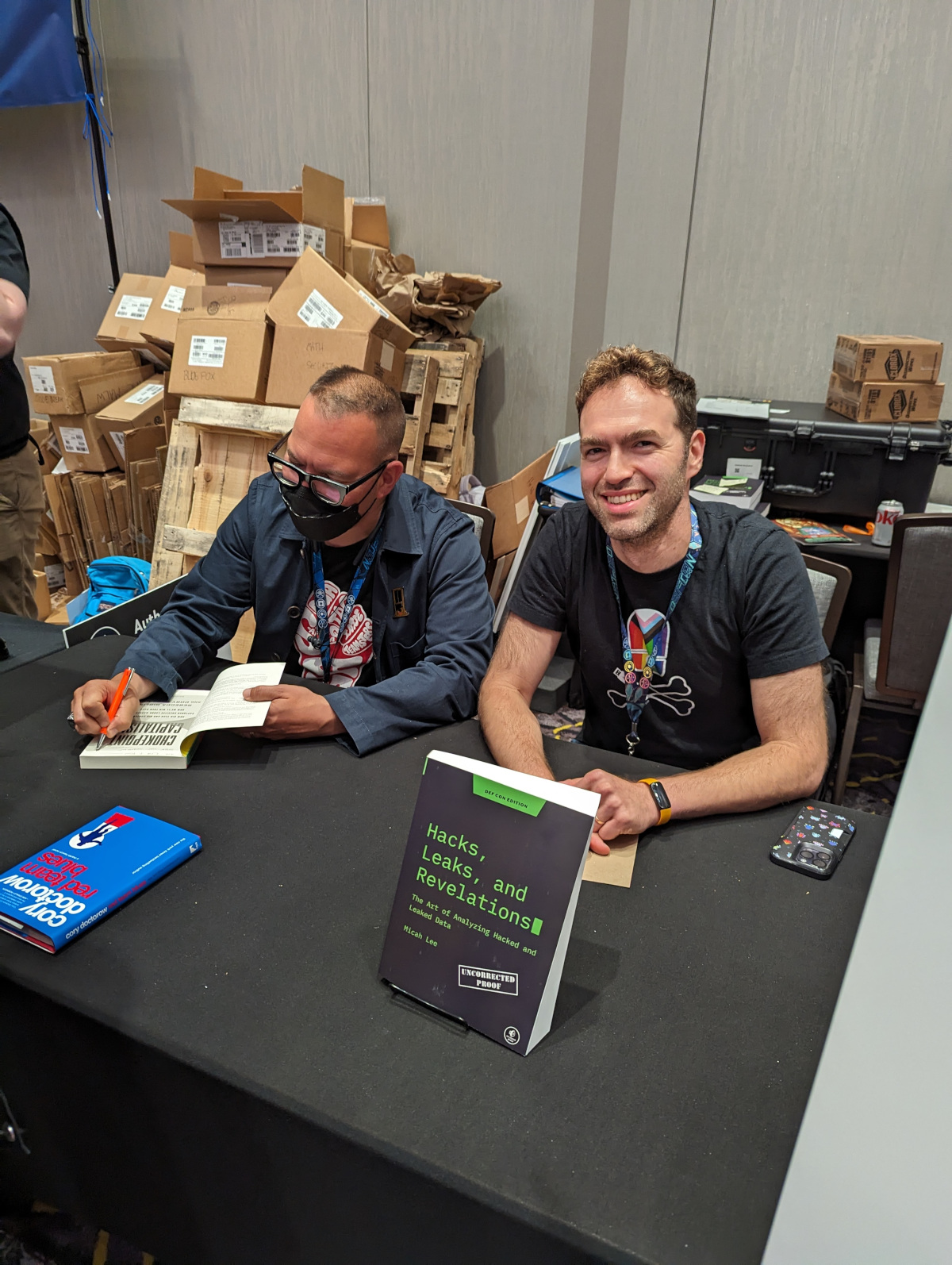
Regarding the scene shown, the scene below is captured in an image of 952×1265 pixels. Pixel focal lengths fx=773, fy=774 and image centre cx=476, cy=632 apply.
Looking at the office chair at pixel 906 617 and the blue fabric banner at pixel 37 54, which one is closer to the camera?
the office chair at pixel 906 617

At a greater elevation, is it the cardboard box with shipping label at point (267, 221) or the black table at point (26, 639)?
the cardboard box with shipping label at point (267, 221)

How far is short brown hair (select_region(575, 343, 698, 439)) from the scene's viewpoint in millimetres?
1564

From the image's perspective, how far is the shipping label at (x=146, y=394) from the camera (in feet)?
13.3

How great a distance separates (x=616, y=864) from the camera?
3.64 ft

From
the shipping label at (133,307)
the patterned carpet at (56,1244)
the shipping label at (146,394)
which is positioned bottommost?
the patterned carpet at (56,1244)

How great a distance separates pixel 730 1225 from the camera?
2.22 ft

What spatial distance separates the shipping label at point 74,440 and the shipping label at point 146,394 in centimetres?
30

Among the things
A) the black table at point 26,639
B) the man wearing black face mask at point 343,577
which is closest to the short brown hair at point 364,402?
the man wearing black face mask at point 343,577

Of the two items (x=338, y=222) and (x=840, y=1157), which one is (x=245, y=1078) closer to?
(x=840, y=1157)

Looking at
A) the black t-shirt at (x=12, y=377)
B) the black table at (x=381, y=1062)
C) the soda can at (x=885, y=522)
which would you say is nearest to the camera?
the black table at (x=381, y=1062)

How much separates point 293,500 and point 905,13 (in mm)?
3078

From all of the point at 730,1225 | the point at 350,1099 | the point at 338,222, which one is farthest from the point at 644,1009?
the point at 338,222

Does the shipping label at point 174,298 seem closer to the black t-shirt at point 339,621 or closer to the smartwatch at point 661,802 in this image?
the black t-shirt at point 339,621

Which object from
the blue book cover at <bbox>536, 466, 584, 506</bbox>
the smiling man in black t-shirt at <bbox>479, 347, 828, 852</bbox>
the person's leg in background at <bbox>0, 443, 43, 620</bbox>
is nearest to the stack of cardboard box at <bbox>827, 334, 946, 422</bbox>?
the blue book cover at <bbox>536, 466, 584, 506</bbox>
